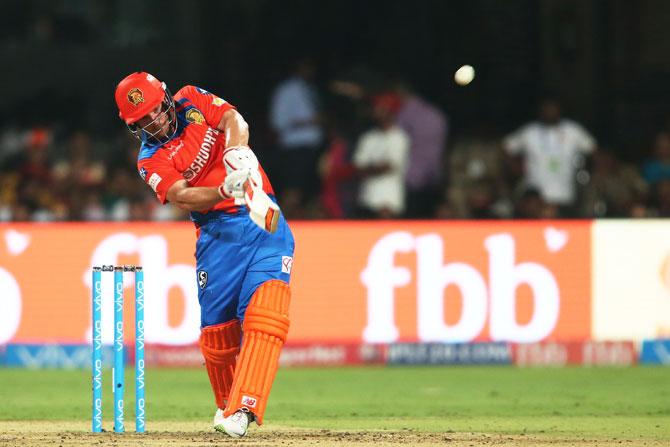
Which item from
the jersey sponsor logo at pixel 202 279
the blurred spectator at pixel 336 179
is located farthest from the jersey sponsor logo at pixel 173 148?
the blurred spectator at pixel 336 179

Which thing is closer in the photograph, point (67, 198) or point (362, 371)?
point (362, 371)

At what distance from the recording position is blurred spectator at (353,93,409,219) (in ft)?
42.8

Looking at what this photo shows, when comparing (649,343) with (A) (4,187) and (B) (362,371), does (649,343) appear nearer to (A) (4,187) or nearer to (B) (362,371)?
(B) (362,371)

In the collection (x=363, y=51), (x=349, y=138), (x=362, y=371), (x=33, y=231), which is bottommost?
(x=362, y=371)

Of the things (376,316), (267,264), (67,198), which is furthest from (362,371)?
(267,264)

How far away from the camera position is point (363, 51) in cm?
1591

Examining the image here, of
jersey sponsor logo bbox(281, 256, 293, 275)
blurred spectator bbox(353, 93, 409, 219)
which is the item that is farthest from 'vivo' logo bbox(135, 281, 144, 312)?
blurred spectator bbox(353, 93, 409, 219)

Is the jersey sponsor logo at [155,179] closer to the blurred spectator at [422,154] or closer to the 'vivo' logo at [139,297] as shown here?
the 'vivo' logo at [139,297]

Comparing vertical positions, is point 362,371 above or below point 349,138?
below

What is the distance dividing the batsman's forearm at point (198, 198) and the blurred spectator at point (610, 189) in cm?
716

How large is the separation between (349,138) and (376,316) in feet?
11.8

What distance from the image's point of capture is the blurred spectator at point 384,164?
13.1 meters

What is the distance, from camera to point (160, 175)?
694 centimetres

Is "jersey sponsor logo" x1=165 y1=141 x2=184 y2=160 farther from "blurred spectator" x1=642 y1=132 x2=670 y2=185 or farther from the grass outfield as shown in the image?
"blurred spectator" x1=642 y1=132 x2=670 y2=185
